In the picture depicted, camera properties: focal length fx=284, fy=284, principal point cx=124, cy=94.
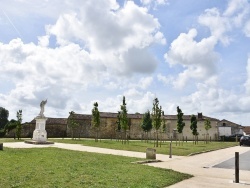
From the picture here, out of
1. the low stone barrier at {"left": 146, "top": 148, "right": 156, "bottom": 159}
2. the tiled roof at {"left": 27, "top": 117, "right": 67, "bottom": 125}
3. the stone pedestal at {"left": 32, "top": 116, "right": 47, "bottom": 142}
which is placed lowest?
the low stone barrier at {"left": 146, "top": 148, "right": 156, "bottom": 159}

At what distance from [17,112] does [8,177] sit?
103 feet

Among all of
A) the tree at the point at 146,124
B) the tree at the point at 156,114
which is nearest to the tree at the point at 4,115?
the tree at the point at 146,124

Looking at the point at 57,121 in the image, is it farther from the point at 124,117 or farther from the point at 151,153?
the point at 151,153

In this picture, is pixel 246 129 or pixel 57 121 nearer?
pixel 57 121

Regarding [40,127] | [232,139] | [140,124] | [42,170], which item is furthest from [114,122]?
[42,170]

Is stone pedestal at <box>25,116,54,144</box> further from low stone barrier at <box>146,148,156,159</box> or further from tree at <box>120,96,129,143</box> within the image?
low stone barrier at <box>146,148,156,159</box>

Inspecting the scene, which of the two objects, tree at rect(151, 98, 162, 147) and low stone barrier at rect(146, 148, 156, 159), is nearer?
low stone barrier at rect(146, 148, 156, 159)

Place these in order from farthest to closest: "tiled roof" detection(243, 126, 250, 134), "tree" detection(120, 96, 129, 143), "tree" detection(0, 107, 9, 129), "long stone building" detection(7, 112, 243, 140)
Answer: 1. "tiled roof" detection(243, 126, 250, 134)
2. "tree" detection(0, 107, 9, 129)
3. "long stone building" detection(7, 112, 243, 140)
4. "tree" detection(120, 96, 129, 143)

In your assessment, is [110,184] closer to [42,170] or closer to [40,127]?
[42,170]

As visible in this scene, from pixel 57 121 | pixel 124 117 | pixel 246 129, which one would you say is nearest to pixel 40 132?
pixel 124 117

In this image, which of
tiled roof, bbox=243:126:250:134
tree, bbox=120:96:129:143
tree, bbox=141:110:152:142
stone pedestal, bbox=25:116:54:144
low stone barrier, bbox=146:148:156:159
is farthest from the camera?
tiled roof, bbox=243:126:250:134

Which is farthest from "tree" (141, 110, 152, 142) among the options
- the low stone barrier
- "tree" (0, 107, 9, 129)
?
the low stone barrier

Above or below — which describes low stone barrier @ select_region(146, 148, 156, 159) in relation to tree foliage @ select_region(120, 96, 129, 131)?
below

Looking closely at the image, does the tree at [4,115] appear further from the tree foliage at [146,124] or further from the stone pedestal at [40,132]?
the stone pedestal at [40,132]
